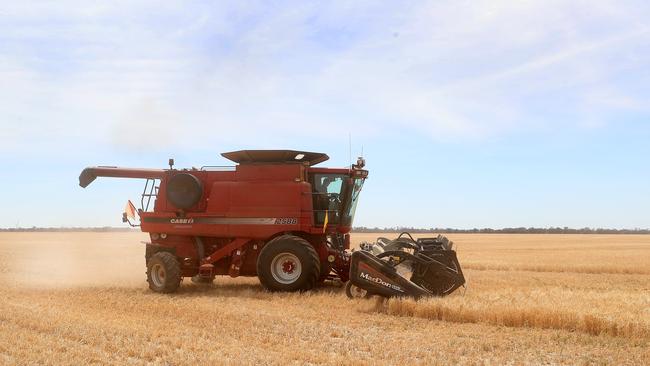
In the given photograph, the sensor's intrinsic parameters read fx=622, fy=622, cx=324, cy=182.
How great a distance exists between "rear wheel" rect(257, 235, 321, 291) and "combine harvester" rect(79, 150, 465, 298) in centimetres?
2

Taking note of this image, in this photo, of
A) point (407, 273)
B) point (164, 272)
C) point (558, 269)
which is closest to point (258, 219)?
point (164, 272)

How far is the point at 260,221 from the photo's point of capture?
13.6 m

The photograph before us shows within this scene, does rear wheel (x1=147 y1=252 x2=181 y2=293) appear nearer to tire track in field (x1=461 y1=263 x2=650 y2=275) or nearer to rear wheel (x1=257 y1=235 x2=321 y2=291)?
rear wheel (x1=257 y1=235 x2=321 y2=291)

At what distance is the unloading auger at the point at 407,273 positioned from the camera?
10844 millimetres

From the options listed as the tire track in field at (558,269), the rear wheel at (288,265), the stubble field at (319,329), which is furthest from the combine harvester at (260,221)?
the tire track in field at (558,269)

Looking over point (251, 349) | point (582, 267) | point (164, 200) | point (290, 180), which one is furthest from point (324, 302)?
point (582, 267)

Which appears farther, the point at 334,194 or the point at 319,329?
the point at 334,194

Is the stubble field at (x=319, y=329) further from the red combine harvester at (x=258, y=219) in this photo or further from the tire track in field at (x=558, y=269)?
the tire track in field at (x=558, y=269)

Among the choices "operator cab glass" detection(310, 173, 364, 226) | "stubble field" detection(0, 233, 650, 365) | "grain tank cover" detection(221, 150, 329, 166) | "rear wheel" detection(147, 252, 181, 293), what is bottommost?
"stubble field" detection(0, 233, 650, 365)

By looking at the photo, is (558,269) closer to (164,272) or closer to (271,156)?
(271,156)

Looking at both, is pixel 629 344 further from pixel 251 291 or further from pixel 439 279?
pixel 251 291

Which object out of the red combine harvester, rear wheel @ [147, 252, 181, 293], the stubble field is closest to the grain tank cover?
the red combine harvester

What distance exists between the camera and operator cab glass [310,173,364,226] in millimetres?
13773

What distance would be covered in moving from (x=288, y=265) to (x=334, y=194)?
190 cm
